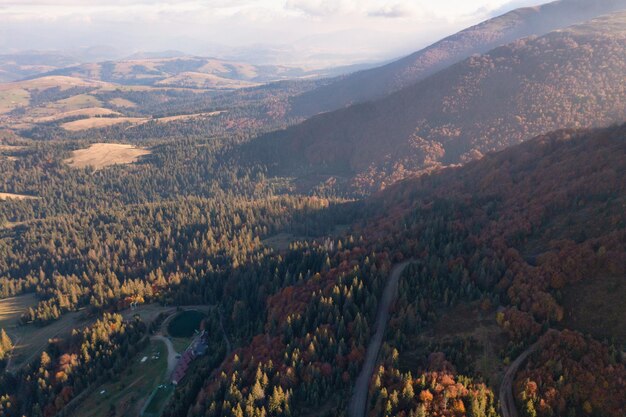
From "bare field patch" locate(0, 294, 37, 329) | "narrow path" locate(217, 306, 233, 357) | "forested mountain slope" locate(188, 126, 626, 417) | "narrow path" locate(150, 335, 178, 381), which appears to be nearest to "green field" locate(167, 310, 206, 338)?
"narrow path" locate(150, 335, 178, 381)

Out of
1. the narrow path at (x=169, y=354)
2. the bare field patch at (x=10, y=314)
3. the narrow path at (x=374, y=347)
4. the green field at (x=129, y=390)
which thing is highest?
the narrow path at (x=374, y=347)

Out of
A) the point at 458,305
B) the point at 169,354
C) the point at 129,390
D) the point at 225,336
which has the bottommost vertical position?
the point at 129,390

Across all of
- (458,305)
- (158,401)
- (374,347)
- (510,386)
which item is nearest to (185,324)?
(158,401)

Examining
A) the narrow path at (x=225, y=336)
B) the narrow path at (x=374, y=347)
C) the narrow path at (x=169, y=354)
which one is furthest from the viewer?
the narrow path at (x=225, y=336)

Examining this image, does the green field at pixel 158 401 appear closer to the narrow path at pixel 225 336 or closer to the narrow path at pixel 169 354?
the narrow path at pixel 169 354

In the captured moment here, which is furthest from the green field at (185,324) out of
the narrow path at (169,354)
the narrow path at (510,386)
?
the narrow path at (510,386)

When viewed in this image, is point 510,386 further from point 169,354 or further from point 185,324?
point 185,324
